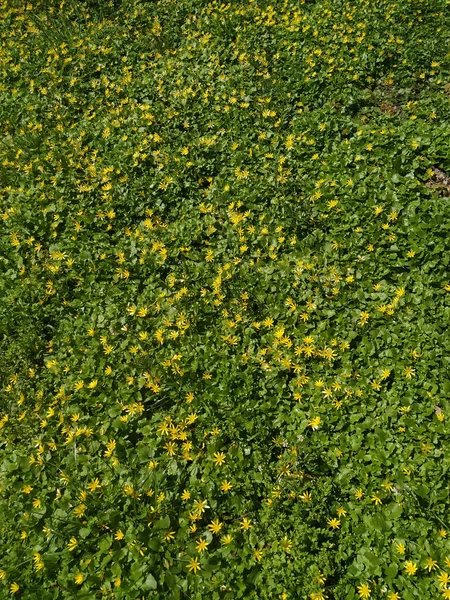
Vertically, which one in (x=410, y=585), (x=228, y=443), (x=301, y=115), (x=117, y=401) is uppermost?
(x=301, y=115)

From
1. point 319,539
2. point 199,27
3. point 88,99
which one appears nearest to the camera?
point 319,539

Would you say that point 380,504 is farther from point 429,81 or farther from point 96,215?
point 429,81

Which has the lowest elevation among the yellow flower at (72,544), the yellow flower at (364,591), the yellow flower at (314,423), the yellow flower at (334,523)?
the yellow flower at (364,591)

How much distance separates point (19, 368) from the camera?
13.7ft

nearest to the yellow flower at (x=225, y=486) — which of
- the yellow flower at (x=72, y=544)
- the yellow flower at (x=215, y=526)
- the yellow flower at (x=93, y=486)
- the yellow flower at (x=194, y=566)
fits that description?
the yellow flower at (x=215, y=526)

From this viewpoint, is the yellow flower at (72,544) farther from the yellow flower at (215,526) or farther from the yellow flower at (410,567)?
the yellow flower at (410,567)

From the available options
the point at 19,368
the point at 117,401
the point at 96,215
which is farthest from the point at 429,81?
the point at 19,368

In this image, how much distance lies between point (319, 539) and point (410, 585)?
0.54 meters

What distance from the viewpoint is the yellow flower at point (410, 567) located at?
8.41ft

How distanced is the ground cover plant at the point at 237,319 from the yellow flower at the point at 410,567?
0.04 feet

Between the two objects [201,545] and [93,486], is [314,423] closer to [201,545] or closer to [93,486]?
[201,545]

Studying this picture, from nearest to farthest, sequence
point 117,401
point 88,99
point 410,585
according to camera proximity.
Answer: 1. point 410,585
2. point 117,401
3. point 88,99

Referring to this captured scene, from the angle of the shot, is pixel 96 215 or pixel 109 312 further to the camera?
pixel 96 215

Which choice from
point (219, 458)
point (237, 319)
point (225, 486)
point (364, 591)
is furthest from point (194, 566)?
point (237, 319)
